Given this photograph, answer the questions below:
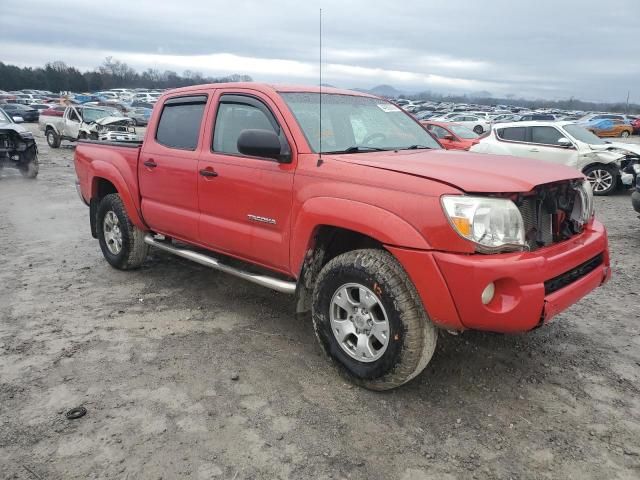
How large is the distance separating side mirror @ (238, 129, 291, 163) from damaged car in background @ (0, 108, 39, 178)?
11.1m

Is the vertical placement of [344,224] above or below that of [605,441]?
above

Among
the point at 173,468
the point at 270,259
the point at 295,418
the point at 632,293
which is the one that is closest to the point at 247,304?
the point at 270,259

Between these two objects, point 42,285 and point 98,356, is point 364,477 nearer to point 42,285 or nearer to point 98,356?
point 98,356

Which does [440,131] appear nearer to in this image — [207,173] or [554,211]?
[207,173]

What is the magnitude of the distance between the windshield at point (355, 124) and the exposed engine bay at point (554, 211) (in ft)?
4.07

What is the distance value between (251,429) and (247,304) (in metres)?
1.91

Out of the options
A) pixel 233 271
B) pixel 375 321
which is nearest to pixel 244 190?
pixel 233 271

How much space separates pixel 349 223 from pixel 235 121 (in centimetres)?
158

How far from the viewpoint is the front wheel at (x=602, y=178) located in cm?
1091

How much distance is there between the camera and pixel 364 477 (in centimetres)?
247

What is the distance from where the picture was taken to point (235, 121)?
4105 mm

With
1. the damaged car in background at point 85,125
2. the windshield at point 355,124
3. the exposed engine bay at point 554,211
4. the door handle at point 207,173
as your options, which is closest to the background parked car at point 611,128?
the damaged car in background at point 85,125

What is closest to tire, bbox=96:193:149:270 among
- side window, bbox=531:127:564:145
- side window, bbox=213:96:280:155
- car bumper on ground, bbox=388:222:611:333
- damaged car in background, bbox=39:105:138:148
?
side window, bbox=213:96:280:155

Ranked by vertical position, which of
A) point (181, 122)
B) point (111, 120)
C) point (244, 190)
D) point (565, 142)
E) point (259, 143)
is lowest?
point (565, 142)
